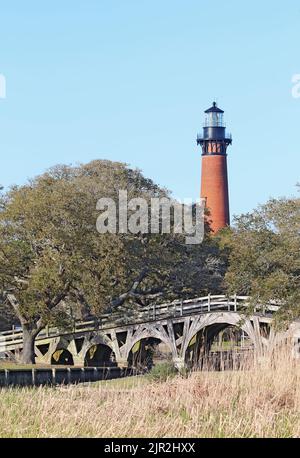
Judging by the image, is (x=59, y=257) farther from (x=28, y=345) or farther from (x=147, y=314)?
(x=147, y=314)

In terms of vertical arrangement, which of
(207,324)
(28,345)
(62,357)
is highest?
(207,324)

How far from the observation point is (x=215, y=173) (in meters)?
78.8

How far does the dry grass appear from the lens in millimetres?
14539

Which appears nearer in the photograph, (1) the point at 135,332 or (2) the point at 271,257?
(2) the point at 271,257

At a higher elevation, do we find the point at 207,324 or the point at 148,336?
the point at 207,324

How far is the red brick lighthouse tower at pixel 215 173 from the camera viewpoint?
254 ft

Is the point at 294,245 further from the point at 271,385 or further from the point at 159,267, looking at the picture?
the point at 271,385

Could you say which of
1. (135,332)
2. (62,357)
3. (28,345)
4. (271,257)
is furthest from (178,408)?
(62,357)

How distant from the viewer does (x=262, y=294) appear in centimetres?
4031

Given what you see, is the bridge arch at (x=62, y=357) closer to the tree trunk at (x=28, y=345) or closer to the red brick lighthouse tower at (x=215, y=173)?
the tree trunk at (x=28, y=345)

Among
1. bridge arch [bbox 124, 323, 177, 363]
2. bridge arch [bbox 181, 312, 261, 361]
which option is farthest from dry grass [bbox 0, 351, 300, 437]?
bridge arch [bbox 124, 323, 177, 363]

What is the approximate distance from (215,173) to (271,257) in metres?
38.5

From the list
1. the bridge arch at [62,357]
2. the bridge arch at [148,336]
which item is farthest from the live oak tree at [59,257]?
the bridge arch at [62,357]
